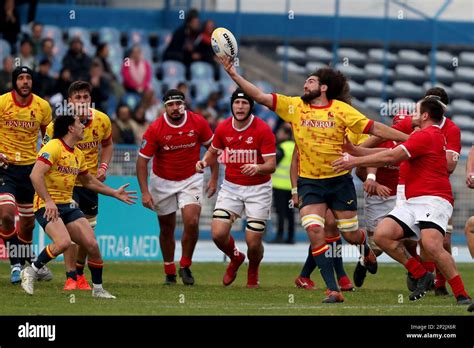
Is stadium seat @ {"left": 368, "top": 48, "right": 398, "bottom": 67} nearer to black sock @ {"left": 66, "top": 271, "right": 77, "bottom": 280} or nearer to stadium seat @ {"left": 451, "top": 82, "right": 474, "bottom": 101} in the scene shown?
stadium seat @ {"left": 451, "top": 82, "right": 474, "bottom": 101}

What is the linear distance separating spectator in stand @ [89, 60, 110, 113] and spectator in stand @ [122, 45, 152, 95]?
1261 mm

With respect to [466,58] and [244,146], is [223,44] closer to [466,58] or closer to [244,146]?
[244,146]

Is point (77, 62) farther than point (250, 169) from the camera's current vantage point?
Yes

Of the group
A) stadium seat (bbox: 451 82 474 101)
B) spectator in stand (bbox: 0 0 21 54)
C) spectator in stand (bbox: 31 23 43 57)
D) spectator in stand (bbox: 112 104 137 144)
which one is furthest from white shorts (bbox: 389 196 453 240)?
stadium seat (bbox: 451 82 474 101)

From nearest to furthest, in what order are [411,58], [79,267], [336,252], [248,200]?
[336,252] → [79,267] → [248,200] → [411,58]

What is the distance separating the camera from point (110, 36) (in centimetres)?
2939

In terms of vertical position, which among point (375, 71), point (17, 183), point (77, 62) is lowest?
point (17, 183)

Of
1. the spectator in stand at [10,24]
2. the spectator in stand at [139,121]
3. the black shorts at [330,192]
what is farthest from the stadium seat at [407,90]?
the black shorts at [330,192]

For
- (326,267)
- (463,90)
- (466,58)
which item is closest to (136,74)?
(463,90)

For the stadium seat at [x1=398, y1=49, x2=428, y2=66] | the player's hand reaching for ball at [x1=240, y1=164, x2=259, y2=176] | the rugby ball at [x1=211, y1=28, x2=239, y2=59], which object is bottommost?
the player's hand reaching for ball at [x1=240, y1=164, x2=259, y2=176]

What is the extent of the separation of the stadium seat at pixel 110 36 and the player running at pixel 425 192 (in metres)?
15.9

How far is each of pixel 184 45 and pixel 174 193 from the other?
1237 cm

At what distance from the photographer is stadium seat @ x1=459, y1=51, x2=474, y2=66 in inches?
1272
